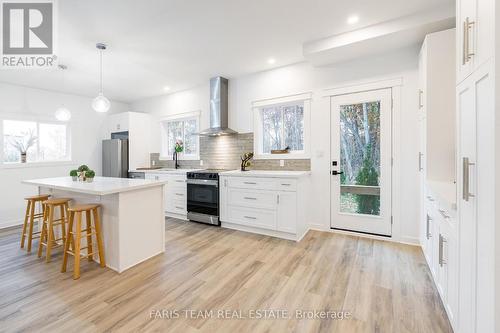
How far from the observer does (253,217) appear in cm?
356

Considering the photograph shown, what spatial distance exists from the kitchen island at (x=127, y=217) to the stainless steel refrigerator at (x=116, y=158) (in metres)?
2.40

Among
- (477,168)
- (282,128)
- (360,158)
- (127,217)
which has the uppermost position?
(282,128)

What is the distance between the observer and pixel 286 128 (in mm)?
4047

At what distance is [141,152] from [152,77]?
1982 mm

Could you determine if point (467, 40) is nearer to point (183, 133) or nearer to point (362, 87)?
point (362, 87)

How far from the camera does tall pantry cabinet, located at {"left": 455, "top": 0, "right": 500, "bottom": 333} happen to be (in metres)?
1.00

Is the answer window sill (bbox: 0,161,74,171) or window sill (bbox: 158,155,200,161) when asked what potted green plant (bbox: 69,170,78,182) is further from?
window sill (bbox: 0,161,74,171)

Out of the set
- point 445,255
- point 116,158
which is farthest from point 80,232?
point 116,158

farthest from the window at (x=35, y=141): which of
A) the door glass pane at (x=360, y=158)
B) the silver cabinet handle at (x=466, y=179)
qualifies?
the silver cabinet handle at (x=466, y=179)

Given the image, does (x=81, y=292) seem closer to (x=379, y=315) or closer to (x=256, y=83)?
(x=379, y=315)

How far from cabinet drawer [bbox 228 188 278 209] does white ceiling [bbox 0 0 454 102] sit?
7.05ft

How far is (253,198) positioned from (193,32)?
244cm

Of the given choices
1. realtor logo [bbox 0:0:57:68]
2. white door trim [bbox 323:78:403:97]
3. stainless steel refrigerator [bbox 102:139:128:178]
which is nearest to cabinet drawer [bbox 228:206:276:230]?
white door trim [bbox 323:78:403:97]

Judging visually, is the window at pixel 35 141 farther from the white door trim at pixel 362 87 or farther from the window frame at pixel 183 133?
the white door trim at pixel 362 87
